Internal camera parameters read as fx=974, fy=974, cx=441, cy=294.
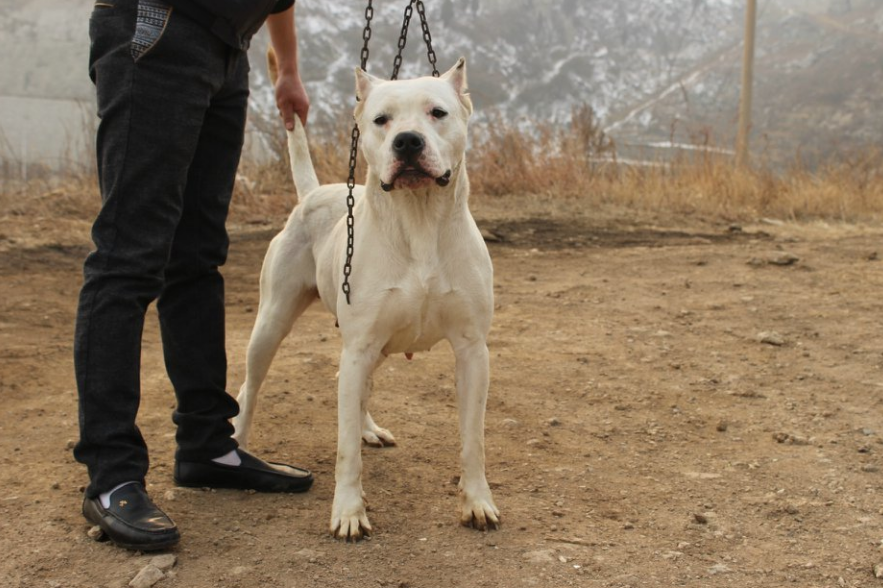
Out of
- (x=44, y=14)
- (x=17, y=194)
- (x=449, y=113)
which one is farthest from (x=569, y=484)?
(x=44, y=14)

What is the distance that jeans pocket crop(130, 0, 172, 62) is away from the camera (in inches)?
110

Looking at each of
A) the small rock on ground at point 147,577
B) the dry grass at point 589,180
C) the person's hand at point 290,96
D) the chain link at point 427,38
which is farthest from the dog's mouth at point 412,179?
the dry grass at point 589,180

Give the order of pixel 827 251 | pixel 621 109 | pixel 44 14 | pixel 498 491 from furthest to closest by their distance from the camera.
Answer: pixel 621 109 < pixel 44 14 < pixel 827 251 < pixel 498 491

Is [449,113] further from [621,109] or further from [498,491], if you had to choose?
[621,109]

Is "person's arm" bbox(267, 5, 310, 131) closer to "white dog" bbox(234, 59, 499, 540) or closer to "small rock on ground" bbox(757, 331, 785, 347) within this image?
"white dog" bbox(234, 59, 499, 540)

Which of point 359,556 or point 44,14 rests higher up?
point 44,14

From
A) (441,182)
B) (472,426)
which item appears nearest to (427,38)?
(441,182)

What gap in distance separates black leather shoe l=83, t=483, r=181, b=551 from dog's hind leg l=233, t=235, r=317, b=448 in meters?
0.85

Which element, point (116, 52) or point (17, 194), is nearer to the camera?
point (116, 52)

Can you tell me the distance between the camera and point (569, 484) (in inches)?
140

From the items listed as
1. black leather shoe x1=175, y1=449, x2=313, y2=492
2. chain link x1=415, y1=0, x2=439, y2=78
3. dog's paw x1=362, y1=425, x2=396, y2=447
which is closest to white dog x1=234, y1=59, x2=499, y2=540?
chain link x1=415, y1=0, x2=439, y2=78

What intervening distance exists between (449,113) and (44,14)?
50.2ft

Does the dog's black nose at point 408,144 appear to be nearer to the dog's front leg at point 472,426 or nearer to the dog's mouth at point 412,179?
the dog's mouth at point 412,179

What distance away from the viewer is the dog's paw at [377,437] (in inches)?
158
